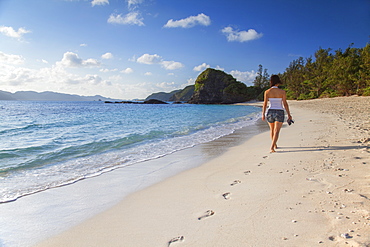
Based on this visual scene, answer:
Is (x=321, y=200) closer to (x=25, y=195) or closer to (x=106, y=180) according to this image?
(x=106, y=180)

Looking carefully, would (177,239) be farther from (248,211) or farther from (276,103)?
(276,103)

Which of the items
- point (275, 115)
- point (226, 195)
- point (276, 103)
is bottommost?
point (226, 195)

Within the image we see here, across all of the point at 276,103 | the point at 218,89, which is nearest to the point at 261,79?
the point at 218,89

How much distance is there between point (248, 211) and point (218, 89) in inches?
4043

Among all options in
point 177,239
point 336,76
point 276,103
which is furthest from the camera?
point 336,76

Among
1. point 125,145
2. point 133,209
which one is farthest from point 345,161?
point 125,145

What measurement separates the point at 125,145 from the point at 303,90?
68423 millimetres

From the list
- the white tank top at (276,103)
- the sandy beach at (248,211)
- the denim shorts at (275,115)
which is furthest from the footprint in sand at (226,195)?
the white tank top at (276,103)

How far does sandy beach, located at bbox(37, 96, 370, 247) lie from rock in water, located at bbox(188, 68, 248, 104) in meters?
95.8

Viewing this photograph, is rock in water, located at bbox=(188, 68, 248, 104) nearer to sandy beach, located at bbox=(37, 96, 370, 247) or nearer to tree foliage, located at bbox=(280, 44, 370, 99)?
tree foliage, located at bbox=(280, 44, 370, 99)

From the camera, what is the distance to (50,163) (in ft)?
21.4

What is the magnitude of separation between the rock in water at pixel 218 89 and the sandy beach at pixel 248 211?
9583 cm

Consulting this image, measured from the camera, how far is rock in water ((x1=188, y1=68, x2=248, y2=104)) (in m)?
97.4

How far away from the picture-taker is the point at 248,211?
2742mm
